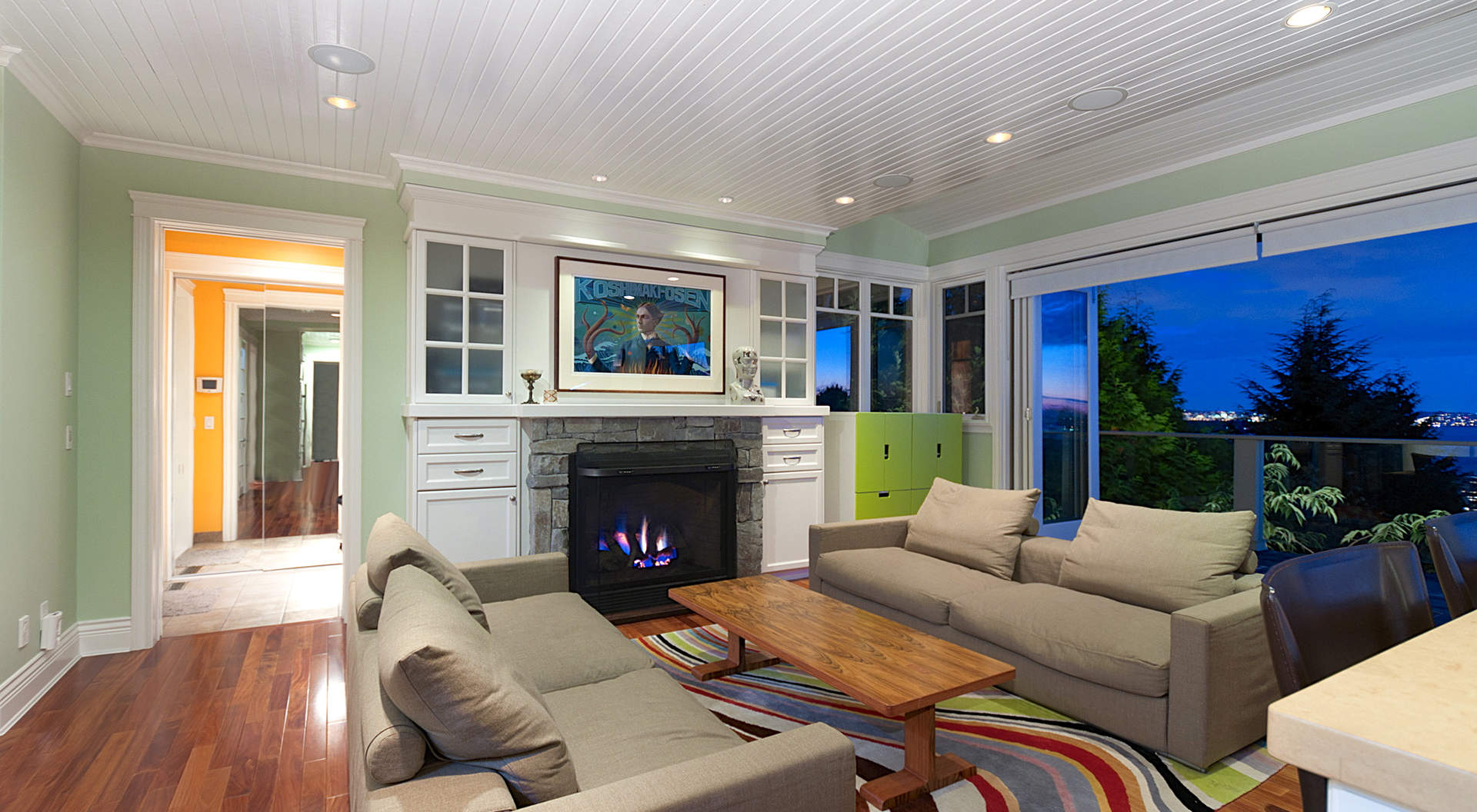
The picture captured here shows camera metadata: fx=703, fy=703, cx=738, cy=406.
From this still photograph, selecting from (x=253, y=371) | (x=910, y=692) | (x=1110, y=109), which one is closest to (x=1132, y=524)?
(x=910, y=692)

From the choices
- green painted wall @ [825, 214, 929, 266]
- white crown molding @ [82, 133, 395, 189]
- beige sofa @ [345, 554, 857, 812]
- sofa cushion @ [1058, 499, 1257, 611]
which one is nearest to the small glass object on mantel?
white crown molding @ [82, 133, 395, 189]

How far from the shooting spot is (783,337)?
522 cm

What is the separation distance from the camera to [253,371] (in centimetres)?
568

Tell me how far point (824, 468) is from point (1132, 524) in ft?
8.28

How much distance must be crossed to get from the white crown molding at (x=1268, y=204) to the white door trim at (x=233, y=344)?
17.9ft

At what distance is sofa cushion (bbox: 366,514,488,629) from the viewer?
6.84 ft

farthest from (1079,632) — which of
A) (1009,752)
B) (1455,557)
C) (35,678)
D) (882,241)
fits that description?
(35,678)

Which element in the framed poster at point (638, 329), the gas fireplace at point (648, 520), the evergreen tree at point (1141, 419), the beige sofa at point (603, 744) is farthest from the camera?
the evergreen tree at point (1141, 419)

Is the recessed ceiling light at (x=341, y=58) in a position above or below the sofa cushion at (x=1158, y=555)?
above

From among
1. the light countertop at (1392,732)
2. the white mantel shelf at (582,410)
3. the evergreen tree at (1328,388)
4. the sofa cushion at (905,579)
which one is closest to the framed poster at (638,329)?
the white mantel shelf at (582,410)

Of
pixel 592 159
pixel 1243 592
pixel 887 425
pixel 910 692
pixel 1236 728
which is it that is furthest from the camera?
pixel 887 425

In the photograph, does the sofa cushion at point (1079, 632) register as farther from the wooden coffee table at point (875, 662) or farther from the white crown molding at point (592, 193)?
the white crown molding at point (592, 193)

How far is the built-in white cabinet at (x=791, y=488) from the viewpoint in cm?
499

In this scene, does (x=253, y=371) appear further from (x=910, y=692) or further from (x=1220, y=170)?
(x=1220, y=170)
